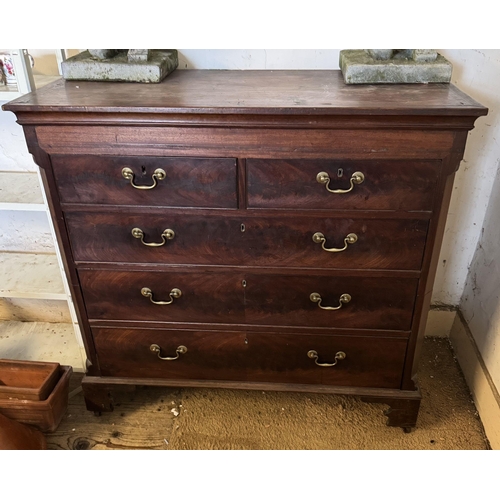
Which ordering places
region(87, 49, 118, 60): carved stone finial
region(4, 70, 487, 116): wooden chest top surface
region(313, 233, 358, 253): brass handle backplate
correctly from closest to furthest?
region(4, 70, 487, 116): wooden chest top surface < region(313, 233, 358, 253): brass handle backplate < region(87, 49, 118, 60): carved stone finial

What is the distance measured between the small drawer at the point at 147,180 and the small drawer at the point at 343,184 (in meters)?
0.08

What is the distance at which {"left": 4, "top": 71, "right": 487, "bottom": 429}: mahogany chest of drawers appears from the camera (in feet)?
3.82

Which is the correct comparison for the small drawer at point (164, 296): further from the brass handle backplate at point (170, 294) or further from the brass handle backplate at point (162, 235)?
the brass handle backplate at point (162, 235)

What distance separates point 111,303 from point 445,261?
1262 millimetres

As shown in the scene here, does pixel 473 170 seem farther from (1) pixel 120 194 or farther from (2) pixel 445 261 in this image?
(1) pixel 120 194

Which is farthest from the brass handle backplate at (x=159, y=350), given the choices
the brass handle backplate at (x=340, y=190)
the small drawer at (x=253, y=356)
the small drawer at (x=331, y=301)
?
the brass handle backplate at (x=340, y=190)

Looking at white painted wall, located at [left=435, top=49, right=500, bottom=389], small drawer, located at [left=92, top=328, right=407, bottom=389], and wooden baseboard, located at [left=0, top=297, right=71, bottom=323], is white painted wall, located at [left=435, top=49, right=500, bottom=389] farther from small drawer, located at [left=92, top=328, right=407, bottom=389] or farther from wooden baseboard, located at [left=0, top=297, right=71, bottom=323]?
wooden baseboard, located at [left=0, top=297, right=71, bottom=323]

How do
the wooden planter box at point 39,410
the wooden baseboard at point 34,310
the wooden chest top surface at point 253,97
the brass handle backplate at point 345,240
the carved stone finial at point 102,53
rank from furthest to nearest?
the wooden baseboard at point 34,310 → the wooden planter box at point 39,410 → the carved stone finial at point 102,53 → the brass handle backplate at point 345,240 → the wooden chest top surface at point 253,97

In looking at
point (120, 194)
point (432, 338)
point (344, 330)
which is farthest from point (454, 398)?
point (120, 194)

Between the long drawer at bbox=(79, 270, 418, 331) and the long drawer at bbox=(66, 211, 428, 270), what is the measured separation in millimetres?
56

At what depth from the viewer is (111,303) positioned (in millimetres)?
1446

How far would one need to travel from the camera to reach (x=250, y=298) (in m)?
1.41

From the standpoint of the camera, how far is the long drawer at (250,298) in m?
1.37

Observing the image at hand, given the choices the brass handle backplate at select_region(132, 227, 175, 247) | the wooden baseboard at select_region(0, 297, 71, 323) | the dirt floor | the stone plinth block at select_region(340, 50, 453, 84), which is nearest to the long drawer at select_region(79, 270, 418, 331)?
the brass handle backplate at select_region(132, 227, 175, 247)
